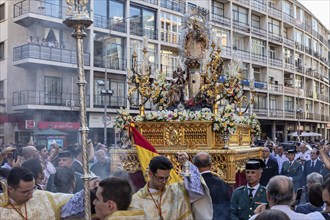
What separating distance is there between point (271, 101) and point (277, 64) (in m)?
3.83

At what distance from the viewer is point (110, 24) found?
28250mm

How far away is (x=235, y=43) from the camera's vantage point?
3953cm

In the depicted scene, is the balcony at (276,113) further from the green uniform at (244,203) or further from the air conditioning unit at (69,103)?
the green uniform at (244,203)

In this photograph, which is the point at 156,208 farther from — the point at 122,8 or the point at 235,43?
the point at 235,43

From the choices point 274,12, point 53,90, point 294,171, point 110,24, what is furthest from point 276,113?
point 294,171

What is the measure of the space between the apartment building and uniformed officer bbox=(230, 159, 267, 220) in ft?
22.1

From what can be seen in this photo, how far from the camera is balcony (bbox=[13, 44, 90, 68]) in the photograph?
805 inches

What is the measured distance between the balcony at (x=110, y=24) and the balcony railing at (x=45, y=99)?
6.74m

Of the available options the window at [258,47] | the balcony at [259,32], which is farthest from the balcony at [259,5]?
the window at [258,47]

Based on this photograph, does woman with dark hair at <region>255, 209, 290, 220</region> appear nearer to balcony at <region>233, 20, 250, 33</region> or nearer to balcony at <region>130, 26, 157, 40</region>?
balcony at <region>130, 26, 157, 40</region>

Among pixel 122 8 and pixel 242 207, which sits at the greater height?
pixel 122 8

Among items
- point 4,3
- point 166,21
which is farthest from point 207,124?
point 166,21

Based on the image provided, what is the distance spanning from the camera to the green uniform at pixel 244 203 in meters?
5.26

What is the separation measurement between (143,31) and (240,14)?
13.1 m
